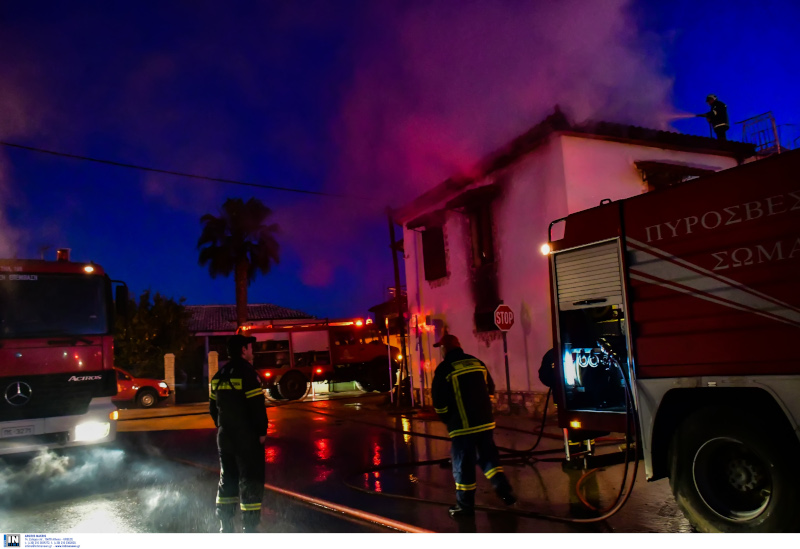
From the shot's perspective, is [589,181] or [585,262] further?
[589,181]

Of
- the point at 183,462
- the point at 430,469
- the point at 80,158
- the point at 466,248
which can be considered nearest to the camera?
the point at 430,469

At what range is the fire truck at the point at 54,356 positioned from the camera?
7613 mm

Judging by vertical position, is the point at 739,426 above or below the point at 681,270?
below

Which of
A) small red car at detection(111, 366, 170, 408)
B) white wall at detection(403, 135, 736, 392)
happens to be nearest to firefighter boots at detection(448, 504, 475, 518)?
white wall at detection(403, 135, 736, 392)

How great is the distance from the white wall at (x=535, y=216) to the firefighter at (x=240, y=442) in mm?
7754

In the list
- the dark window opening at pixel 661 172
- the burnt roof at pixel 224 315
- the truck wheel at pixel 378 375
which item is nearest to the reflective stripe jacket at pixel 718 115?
the dark window opening at pixel 661 172

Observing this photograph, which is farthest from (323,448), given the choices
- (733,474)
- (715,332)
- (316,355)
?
(316,355)

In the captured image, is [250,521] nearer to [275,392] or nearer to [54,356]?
[54,356]

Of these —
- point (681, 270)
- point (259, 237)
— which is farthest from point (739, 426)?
point (259, 237)

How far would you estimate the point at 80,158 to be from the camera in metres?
12.4

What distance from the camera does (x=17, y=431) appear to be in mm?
7535

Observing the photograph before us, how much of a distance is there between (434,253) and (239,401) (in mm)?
11142

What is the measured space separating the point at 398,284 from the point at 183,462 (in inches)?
321

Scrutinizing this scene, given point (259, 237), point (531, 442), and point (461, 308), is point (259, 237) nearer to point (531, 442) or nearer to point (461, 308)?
point (461, 308)
